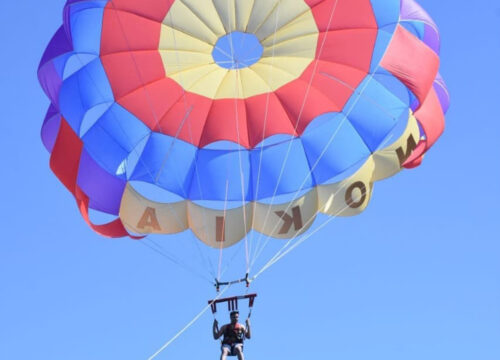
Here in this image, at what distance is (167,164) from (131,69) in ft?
4.64

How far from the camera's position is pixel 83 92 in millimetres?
14039

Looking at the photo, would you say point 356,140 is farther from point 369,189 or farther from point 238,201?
point 238,201

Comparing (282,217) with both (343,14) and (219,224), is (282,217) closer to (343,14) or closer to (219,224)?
(219,224)

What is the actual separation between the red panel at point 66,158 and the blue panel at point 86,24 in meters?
1.19

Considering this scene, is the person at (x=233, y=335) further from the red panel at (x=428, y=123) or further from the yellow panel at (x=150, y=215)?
the red panel at (x=428, y=123)

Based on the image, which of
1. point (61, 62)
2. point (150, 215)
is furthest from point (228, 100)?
point (61, 62)

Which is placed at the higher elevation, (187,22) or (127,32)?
(187,22)

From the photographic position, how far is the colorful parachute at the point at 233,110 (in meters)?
14.0

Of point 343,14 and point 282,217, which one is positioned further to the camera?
point 282,217

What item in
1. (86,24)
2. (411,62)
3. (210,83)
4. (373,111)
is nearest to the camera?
(411,62)

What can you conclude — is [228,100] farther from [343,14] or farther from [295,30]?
[343,14]

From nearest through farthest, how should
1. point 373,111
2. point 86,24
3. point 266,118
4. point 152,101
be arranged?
point 86,24, point 373,111, point 152,101, point 266,118

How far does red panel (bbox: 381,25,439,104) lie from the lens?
538 inches

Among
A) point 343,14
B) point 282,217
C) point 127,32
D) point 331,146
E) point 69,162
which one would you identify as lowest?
point 282,217
